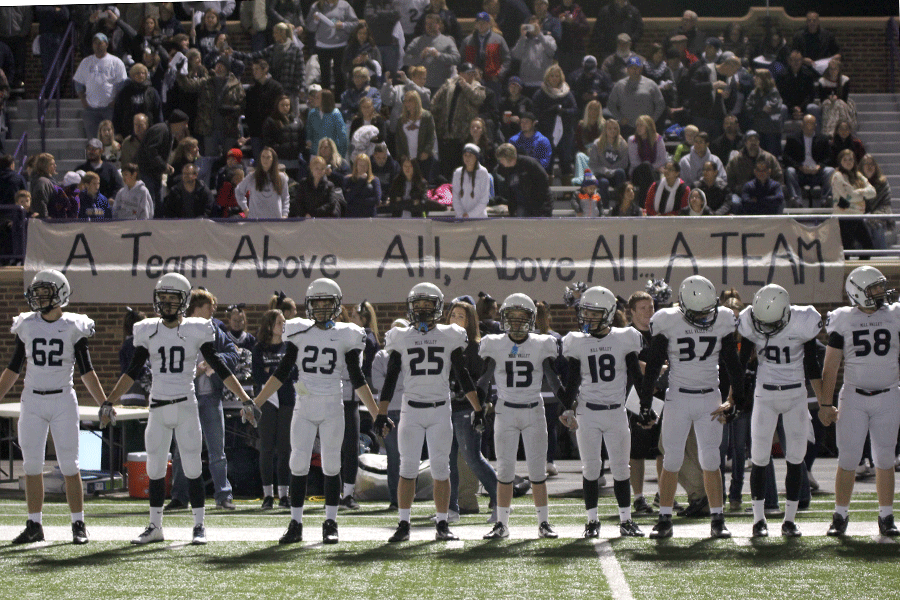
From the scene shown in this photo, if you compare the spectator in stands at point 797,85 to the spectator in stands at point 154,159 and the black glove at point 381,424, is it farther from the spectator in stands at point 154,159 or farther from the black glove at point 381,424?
the black glove at point 381,424

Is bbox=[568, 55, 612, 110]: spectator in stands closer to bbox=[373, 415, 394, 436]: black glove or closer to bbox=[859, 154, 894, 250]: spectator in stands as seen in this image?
bbox=[859, 154, 894, 250]: spectator in stands

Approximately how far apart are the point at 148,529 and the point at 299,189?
6072 millimetres

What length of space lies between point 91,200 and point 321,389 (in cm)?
632

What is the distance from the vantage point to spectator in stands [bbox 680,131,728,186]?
45.7ft

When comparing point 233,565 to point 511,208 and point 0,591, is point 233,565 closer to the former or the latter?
point 0,591

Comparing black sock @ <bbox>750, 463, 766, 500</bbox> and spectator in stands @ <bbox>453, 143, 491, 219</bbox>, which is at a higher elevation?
spectator in stands @ <bbox>453, 143, 491, 219</bbox>

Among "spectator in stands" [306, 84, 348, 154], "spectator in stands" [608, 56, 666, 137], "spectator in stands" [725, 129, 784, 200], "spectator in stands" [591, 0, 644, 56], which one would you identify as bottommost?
"spectator in stands" [725, 129, 784, 200]

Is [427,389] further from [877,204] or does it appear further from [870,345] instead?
[877,204]

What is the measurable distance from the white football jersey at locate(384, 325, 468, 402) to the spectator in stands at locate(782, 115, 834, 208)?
25.8 feet

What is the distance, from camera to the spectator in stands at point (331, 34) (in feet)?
52.3

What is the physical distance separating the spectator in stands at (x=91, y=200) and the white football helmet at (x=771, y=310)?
7858 mm

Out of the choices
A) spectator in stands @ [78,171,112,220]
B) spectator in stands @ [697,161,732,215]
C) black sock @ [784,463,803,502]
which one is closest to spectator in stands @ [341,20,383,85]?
spectator in stands @ [78,171,112,220]

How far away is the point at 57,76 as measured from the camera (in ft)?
54.6

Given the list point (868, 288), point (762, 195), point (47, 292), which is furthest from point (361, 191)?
point (868, 288)
